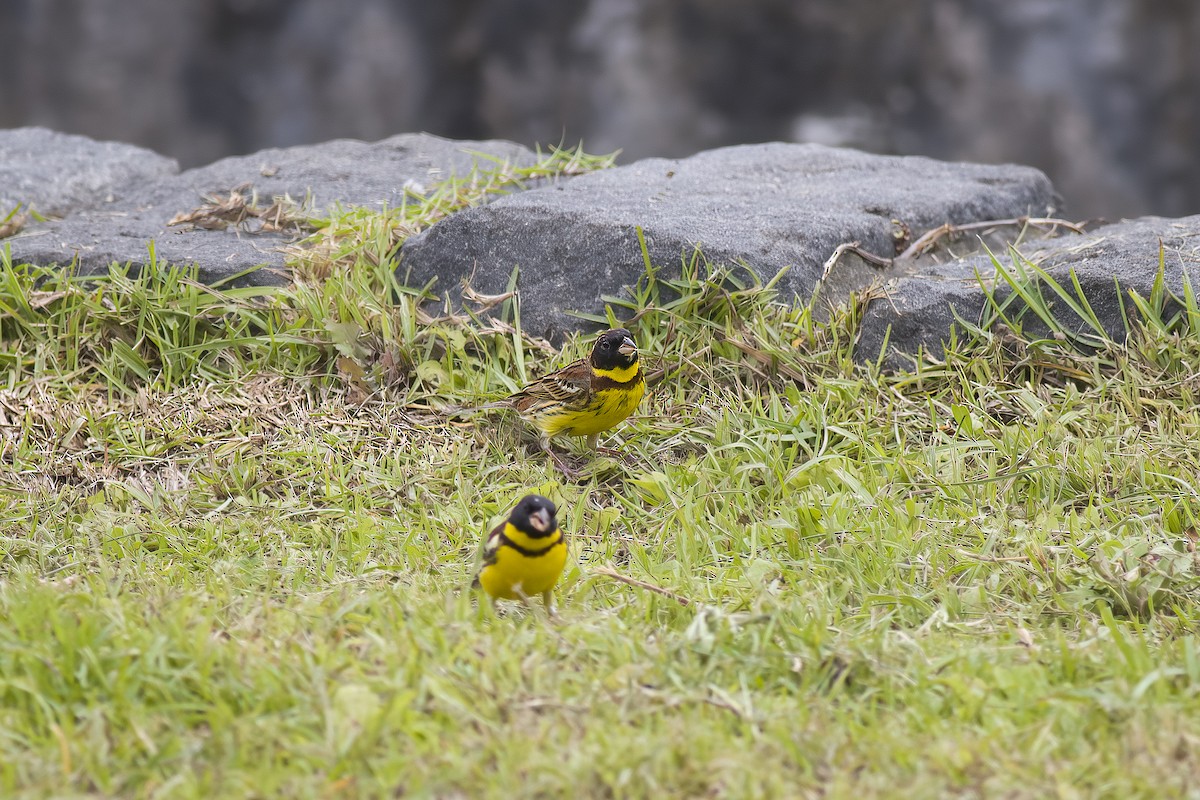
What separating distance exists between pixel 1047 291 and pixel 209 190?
449 centimetres

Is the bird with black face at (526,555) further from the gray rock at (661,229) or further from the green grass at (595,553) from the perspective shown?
the gray rock at (661,229)

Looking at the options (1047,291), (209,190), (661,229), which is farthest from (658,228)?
(209,190)

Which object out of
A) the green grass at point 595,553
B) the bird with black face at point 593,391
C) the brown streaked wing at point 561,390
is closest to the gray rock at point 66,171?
the green grass at point 595,553

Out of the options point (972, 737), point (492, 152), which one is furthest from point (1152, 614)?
point (492, 152)

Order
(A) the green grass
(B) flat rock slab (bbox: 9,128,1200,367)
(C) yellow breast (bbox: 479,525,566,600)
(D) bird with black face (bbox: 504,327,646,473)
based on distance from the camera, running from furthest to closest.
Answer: (B) flat rock slab (bbox: 9,128,1200,367) → (D) bird with black face (bbox: 504,327,646,473) → (C) yellow breast (bbox: 479,525,566,600) → (A) the green grass

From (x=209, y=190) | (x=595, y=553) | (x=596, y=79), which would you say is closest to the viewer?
(x=595, y=553)

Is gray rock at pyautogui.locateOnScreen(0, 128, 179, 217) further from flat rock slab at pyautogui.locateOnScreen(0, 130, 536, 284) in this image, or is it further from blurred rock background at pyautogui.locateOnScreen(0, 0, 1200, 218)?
blurred rock background at pyautogui.locateOnScreen(0, 0, 1200, 218)

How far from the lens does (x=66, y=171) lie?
683 centimetres

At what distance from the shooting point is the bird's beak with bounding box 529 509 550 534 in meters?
3.11

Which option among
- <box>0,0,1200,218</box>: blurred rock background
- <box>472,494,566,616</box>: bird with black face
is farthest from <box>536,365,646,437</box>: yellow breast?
<box>0,0,1200,218</box>: blurred rock background

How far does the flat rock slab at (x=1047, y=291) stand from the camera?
490cm

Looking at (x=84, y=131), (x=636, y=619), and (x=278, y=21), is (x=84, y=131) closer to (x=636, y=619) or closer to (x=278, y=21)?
(x=278, y=21)

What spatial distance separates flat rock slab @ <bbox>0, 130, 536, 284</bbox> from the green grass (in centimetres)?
25

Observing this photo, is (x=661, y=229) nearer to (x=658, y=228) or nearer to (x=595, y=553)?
(x=658, y=228)
